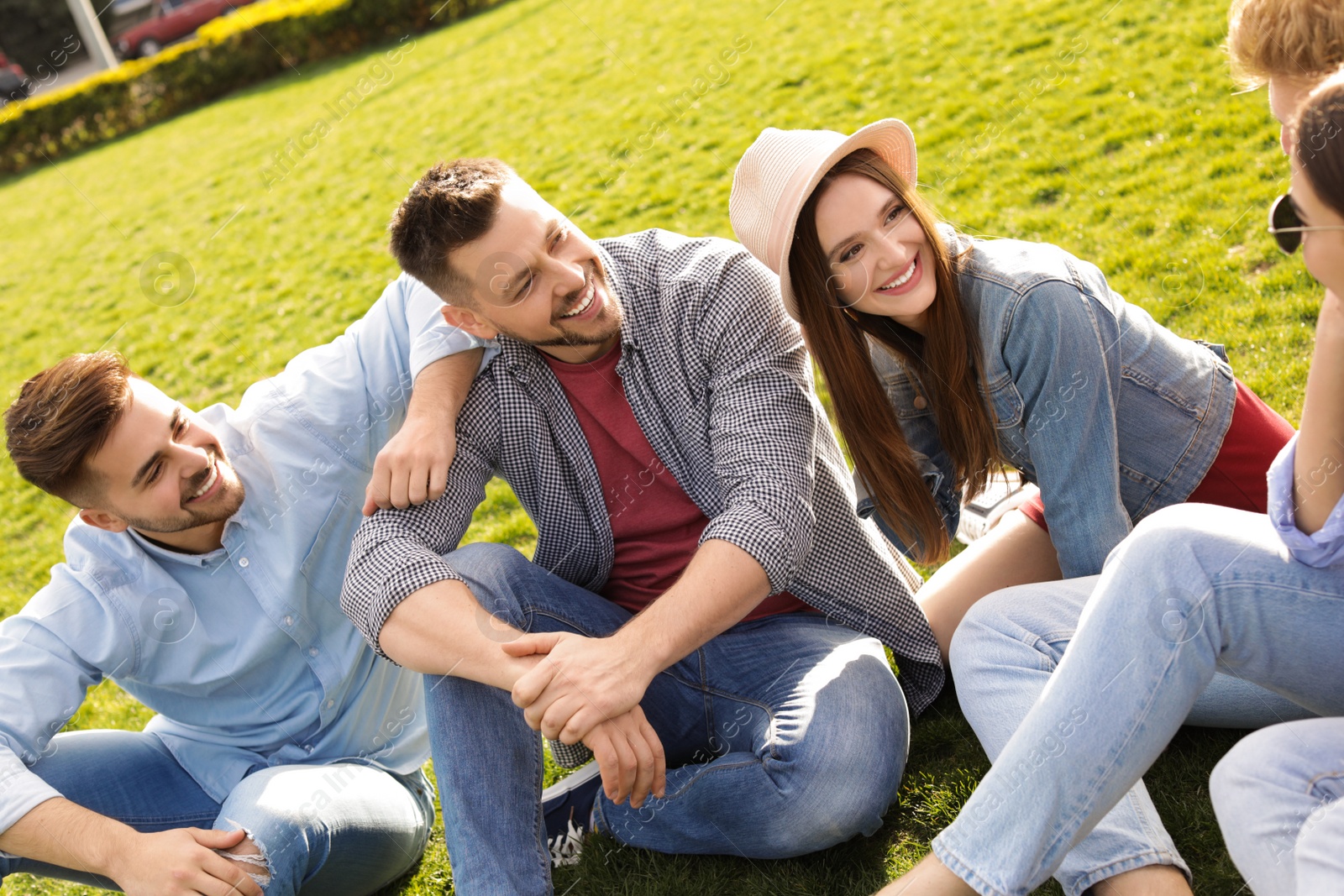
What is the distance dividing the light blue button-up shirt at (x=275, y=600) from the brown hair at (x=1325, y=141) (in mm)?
1857

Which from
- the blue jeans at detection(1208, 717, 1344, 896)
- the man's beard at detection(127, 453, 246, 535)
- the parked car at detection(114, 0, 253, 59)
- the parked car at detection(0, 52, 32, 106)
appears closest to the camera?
the blue jeans at detection(1208, 717, 1344, 896)

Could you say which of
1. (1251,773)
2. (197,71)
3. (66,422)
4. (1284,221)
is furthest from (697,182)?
(197,71)

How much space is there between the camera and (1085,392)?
233 centimetres

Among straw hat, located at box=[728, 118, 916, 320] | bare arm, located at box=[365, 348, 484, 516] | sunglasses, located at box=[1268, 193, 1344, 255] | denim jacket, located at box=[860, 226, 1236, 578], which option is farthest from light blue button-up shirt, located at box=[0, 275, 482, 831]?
sunglasses, located at box=[1268, 193, 1344, 255]

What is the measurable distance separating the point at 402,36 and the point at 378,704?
13.6 m

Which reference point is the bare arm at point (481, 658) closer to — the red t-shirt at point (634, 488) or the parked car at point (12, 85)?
the red t-shirt at point (634, 488)

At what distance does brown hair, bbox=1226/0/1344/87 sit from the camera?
7.50 feet

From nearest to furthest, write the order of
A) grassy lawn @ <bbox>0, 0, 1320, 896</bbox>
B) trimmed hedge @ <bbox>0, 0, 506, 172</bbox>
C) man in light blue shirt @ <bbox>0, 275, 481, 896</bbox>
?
man in light blue shirt @ <bbox>0, 275, 481, 896</bbox> < grassy lawn @ <bbox>0, 0, 1320, 896</bbox> < trimmed hedge @ <bbox>0, 0, 506, 172</bbox>

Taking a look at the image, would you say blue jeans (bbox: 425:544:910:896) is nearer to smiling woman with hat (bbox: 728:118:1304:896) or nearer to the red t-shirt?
the red t-shirt

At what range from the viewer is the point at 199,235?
373 inches

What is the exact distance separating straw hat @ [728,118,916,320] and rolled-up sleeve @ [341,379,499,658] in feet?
2.55

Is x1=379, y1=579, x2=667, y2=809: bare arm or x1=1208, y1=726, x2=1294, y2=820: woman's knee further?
x1=379, y1=579, x2=667, y2=809: bare arm

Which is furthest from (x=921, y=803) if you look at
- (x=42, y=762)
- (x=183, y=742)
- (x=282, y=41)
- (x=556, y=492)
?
(x=282, y=41)

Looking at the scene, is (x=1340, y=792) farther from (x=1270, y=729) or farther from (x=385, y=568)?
(x=385, y=568)
